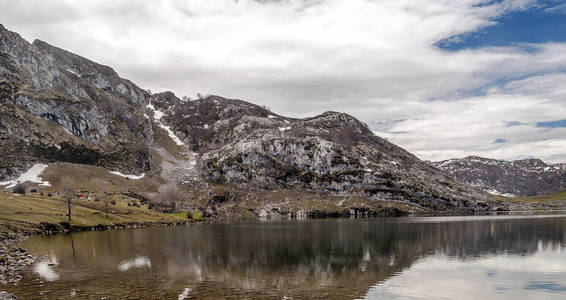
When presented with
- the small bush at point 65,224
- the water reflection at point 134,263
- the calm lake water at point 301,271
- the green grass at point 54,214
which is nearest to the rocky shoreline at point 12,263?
the calm lake water at point 301,271

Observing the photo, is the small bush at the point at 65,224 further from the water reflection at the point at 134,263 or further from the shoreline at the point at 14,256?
the water reflection at the point at 134,263

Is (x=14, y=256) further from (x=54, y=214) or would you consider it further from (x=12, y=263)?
(x=54, y=214)

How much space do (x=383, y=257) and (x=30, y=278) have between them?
57.8 meters

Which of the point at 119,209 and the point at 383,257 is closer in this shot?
the point at 383,257

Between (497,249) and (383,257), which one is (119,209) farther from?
(497,249)

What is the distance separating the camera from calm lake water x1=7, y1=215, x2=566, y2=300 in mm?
41906

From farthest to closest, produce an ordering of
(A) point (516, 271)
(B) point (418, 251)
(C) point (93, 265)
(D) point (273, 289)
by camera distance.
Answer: (B) point (418, 251), (C) point (93, 265), (A) point (516, 271), (D) point (273, 289)

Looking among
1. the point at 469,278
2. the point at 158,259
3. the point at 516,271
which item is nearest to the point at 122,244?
the point at 158,259

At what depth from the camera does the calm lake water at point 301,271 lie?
41.9 metres

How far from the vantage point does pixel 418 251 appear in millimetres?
76688

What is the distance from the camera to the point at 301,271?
54.8 meters

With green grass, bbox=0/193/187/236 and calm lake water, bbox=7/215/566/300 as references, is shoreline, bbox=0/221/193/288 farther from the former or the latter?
green grass, bbox=0/193/187/236

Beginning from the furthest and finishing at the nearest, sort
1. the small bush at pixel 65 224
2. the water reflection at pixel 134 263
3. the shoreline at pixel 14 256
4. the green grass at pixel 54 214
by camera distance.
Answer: the small bush at pixel 65 224
the green grass at pixel 54 214
the water reflection at pixel 134 263
the shoreline at pixel 14 256

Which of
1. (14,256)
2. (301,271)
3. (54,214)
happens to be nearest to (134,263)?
(14,256)
